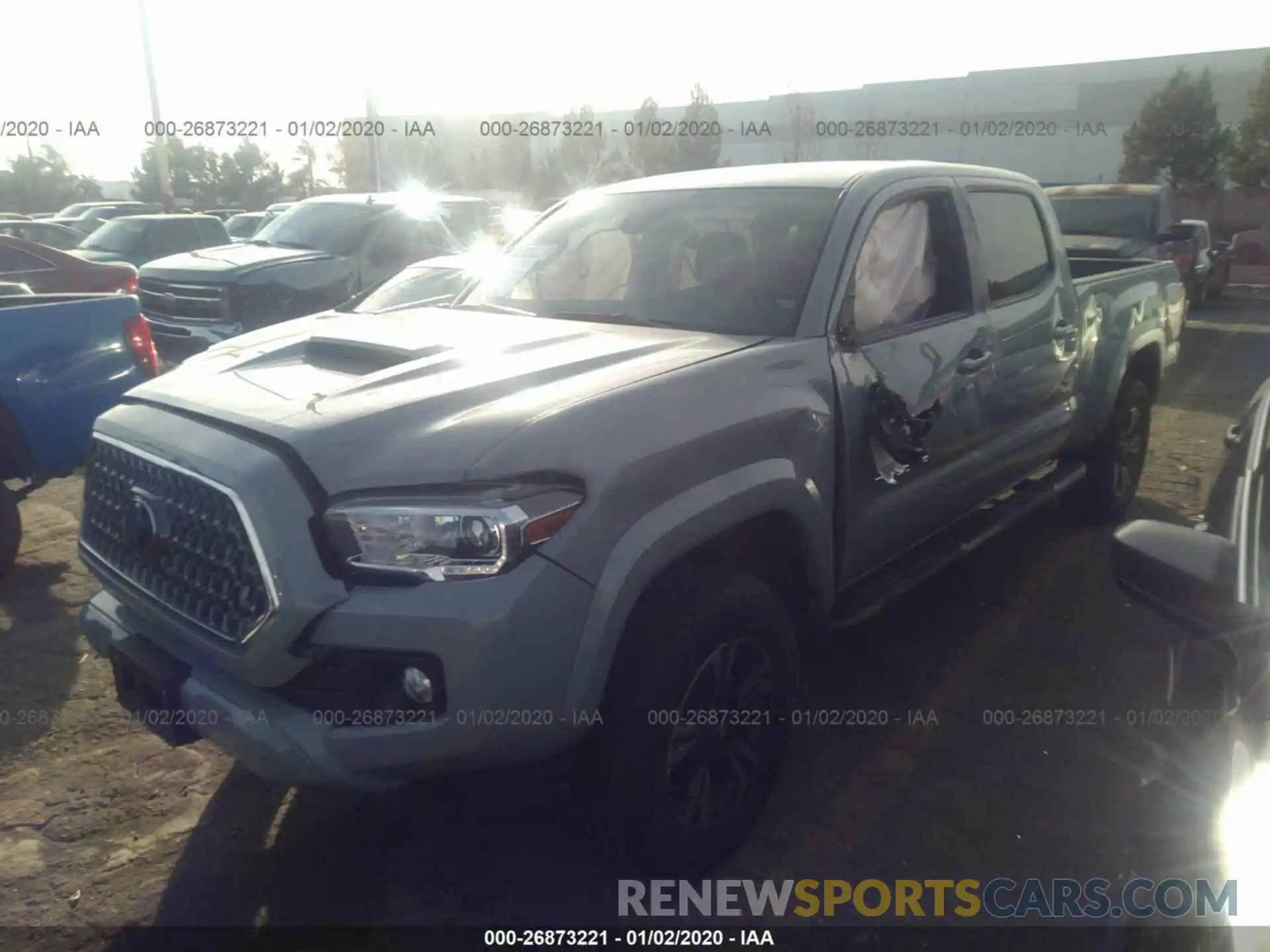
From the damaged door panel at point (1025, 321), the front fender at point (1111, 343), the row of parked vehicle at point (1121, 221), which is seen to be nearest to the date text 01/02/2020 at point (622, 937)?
the damaged door panel at point (1025, 321)

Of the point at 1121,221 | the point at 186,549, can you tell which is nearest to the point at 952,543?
the point at 186,549

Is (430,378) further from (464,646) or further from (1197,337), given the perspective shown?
(1197,337)

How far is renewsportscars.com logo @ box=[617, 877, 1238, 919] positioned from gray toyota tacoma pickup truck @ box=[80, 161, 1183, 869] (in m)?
0.14

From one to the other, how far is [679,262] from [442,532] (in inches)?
69.0

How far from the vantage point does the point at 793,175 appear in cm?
385

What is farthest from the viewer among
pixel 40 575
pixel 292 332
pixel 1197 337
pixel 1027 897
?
pixel 1197 337

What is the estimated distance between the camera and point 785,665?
2.97 metres

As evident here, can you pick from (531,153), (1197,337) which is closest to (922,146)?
(531,153)

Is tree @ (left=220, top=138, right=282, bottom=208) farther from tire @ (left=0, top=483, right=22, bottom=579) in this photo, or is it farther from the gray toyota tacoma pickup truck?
the gray toyota tacoma pickup truck

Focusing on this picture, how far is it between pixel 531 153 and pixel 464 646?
137 feet

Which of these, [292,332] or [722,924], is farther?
[292,332]

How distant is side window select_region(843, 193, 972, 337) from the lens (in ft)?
11.4

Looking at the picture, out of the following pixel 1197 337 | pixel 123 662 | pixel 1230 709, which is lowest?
pixel 1197 337

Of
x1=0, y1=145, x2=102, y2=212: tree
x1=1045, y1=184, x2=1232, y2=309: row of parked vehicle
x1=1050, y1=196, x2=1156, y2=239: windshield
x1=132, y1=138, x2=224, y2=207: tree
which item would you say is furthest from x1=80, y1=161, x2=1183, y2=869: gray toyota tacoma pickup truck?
x1=0, y1=145, x2=102, y2=212: tree
